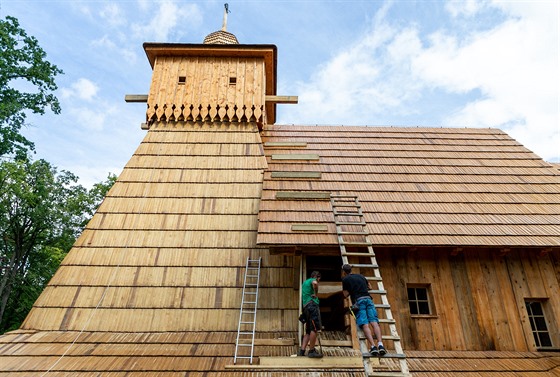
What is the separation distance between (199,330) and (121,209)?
155 inches

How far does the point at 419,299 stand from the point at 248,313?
376 centimetres

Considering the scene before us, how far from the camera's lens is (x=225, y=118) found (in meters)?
10.8

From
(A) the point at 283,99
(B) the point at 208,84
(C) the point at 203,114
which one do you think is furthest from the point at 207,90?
(A) the point at 283,99

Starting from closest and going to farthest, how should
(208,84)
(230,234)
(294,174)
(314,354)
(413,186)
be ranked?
(314,354) < (230,234) < (413,186) < (294,174) < (208,84)

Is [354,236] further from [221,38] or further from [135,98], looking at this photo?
[221,38]

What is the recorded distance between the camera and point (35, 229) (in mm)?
20234

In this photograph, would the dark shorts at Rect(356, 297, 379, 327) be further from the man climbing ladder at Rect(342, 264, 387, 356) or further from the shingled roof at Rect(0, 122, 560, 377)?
the shingled roof at Rect(0, 122, 560, 377)

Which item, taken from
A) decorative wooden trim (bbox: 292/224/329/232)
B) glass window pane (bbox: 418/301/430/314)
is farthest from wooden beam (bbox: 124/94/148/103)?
glass window pane (bbox: 418/301/430/314)

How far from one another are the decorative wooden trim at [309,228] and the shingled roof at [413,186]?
23 millimetres

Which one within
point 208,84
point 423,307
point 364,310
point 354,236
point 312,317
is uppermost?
point 208,84

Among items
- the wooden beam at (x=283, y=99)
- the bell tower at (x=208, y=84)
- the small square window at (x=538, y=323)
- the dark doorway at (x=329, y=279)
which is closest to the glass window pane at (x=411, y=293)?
the dark doorway at (x=329, y=279)

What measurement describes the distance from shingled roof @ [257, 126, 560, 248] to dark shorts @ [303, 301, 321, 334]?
1.21 metres

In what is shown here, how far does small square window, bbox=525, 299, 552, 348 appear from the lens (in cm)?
671

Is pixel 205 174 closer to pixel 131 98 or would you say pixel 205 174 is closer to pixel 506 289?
pixel 131 98
